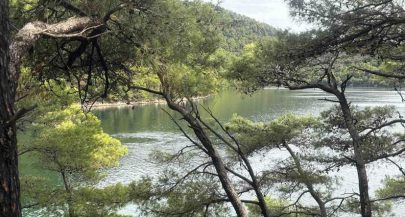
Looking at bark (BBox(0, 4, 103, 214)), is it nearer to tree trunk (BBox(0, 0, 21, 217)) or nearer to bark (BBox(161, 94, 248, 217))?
tree trunk (BBox(0, 0, 21, 217))

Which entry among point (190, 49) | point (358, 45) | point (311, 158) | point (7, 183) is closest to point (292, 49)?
point (358, 45)

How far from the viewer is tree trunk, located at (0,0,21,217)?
173 cm

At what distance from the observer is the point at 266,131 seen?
32.2ft

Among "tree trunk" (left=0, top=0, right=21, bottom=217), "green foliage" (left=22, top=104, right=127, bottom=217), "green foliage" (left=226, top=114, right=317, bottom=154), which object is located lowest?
"green foliage" (left=22, top=104, right=127, bottom=217)

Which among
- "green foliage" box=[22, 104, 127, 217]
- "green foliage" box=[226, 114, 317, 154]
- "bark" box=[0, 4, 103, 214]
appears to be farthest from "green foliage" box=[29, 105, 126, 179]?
"bark" box=[0, 4, 103, 214]

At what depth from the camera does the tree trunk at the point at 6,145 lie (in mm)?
1726

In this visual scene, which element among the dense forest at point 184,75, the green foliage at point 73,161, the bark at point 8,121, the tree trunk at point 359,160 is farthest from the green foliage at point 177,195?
the bark at point 8,121

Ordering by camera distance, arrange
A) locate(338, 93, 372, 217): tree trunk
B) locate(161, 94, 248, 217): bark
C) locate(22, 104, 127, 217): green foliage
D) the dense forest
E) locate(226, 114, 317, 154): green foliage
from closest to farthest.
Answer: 1. the dense forest
2. locate(161, 94, 248, 217): bark
3. locate(338, 93, 372, 217): tree trunk
4. locate(22, 104, 127, 217): green foliage
5. locate(226, 114, 317, 154): green foliage

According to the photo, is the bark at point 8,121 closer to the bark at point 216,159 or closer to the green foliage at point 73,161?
the bark at point 216,159

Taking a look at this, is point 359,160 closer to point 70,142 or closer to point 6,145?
point 6,145

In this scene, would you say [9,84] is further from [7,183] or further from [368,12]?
[368,12]

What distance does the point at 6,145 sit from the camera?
1.77 m

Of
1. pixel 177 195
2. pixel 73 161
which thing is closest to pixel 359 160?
pixel 177 195

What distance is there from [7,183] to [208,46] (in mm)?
3832
